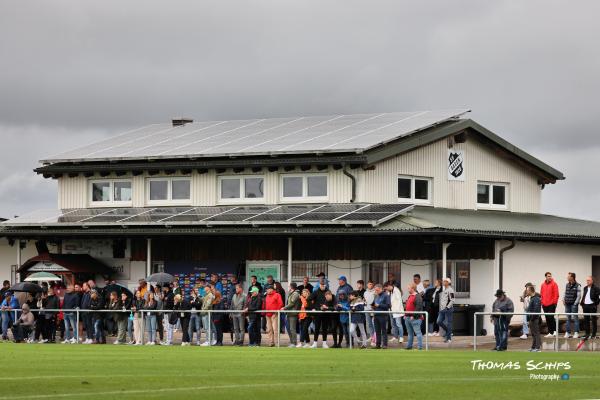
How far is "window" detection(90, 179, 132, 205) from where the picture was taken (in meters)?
49.2

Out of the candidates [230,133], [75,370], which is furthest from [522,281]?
[75,370]

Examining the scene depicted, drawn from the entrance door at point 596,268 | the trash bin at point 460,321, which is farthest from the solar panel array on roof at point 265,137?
the entrance door at point 596,268

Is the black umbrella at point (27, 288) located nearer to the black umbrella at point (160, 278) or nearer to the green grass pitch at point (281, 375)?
the black umbrella at point (160, 278)

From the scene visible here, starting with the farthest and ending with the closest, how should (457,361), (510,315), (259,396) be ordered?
(510,315), (457,361), (259,396)

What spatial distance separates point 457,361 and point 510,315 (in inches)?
250

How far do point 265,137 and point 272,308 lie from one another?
11.4 meters

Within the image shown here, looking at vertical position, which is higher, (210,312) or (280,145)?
(280,145)

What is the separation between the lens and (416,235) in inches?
1596

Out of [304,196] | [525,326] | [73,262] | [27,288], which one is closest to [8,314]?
[27,288]

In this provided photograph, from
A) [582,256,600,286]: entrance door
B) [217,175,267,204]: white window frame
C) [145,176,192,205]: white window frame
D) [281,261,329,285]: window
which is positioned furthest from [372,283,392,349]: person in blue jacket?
[582,256,600,286]: entrance door

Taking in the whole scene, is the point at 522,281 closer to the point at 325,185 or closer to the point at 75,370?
the point at 325,185

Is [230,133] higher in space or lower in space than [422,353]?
higher

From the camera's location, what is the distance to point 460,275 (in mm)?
42969

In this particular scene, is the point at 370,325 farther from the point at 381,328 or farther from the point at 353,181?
the point at 353,181
